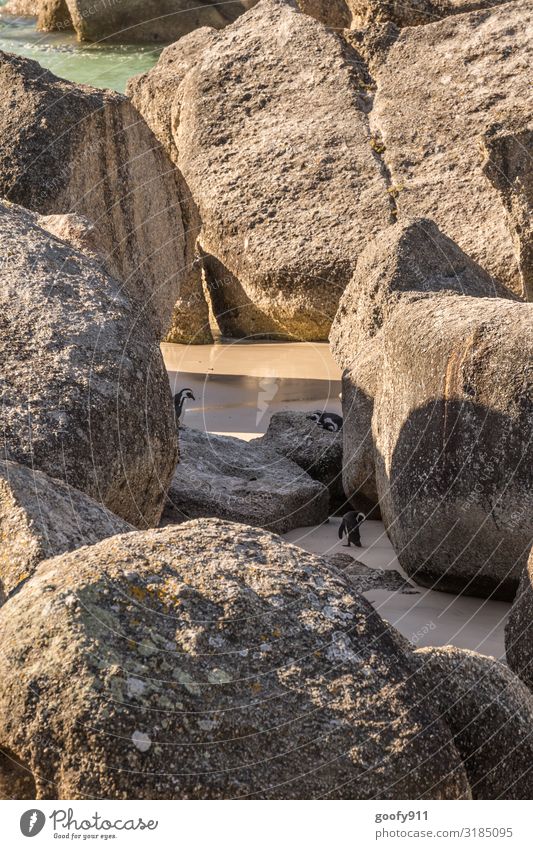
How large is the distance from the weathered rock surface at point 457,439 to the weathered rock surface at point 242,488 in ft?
1.84

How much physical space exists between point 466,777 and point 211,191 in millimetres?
8016

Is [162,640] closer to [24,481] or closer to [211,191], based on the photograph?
[24,481]

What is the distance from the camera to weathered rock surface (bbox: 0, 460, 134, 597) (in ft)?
12.2

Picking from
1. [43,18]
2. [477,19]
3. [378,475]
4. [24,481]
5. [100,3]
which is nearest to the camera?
[24,481]

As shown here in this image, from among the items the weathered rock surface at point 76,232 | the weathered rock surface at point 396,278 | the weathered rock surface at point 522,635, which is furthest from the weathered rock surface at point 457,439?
the weathered rock surface at point 76,232

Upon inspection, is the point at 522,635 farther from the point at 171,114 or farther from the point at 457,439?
the point at 171,114

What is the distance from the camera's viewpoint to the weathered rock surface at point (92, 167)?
8023mm

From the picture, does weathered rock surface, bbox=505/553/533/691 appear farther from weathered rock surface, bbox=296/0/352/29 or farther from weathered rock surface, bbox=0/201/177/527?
weathered rock surface, bbox=296/0/352/29

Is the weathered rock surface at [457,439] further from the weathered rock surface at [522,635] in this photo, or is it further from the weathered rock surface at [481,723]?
the weathered rock surface at [481,723]

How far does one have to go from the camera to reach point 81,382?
207 inches

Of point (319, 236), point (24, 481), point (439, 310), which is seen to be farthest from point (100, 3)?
point (24, 481)

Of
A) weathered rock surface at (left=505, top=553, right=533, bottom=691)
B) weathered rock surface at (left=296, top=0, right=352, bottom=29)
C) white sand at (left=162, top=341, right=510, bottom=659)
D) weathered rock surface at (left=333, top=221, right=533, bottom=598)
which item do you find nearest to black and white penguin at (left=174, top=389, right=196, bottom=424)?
white sand at (left=162, top=341, right=510, bottom=659)

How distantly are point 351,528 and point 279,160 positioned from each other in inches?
189

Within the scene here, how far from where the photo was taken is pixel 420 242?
7.71 m
